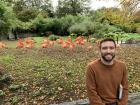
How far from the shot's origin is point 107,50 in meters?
3.93

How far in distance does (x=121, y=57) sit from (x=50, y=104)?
4484 mm

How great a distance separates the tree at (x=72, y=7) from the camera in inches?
1479

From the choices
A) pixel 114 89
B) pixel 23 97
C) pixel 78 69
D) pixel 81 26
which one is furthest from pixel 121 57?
pixel 81 26

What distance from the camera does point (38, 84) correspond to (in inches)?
279

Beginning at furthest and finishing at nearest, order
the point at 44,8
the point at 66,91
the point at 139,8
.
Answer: the point at 44,8
the point at 139,8
the point at 66,91

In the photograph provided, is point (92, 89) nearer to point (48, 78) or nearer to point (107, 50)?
point (107, 50)

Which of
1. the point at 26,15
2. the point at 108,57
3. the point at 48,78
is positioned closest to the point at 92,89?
the point at 108,57

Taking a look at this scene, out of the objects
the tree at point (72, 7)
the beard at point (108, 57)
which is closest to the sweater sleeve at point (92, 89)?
the beard at point (108, 57)

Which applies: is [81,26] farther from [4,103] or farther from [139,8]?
[4,103]

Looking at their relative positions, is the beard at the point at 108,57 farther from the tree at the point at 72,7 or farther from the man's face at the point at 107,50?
the tree at the point at 72,7

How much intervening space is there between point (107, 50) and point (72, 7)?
114 feet

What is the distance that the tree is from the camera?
37562 mm

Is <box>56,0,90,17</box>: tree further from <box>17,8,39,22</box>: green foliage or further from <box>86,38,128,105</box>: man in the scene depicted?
<box>86,38,128,105</box>: man

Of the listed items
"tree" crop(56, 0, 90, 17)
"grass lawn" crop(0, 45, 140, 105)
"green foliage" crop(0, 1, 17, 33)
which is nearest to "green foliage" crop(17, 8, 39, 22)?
"tree" crop(56, 0, 90, 17)
